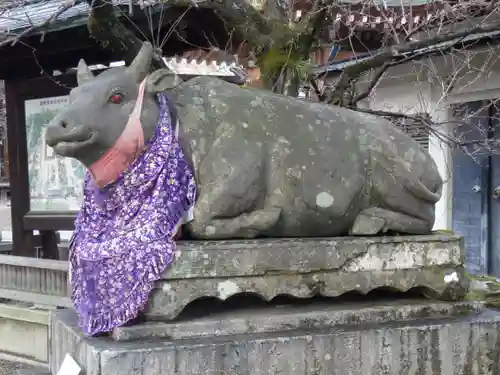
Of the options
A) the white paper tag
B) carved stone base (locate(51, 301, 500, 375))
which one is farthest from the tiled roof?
the white paper tag

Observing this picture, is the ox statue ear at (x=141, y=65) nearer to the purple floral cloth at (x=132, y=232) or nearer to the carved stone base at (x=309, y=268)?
the purple floral cloth at (x=132, y=232)

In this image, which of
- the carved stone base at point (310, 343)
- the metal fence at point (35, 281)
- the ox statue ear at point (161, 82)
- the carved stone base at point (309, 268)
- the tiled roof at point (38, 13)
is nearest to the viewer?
the carved stone base at point (310, 343)

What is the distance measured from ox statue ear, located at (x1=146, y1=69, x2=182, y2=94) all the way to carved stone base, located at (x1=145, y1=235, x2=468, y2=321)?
2.15ft

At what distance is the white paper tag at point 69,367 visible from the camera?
2.55 m

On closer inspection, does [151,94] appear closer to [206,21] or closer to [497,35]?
[206,21]

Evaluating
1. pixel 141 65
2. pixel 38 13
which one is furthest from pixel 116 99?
pixel 38 13

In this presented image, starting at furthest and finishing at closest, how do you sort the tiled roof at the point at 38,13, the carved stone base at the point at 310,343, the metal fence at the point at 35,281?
1. the tiled roof at the point at 38,13
2. the metal fence at the point at 35,281
3. the carved stone base at the point at 310,343

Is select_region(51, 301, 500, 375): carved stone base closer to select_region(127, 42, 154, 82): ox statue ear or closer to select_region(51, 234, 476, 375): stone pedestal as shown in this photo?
select_region(51, 234, 476, 375): stone pedestal

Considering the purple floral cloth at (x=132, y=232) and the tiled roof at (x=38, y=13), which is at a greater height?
the tiled roof at (x=38, y=13)

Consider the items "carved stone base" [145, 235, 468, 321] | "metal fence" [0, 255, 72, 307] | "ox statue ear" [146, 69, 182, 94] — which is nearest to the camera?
"carved stone base" [145, 235, 468, 321]

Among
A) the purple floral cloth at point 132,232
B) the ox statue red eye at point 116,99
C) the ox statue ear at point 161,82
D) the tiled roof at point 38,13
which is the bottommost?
the purple floral cloth at point 132,232

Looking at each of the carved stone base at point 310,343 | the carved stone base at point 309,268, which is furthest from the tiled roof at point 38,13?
the carved stone base at point 310,343

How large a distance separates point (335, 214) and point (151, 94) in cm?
97

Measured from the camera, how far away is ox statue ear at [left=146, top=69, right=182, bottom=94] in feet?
8.79
